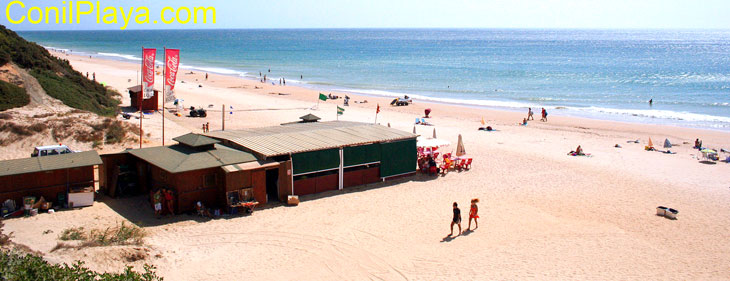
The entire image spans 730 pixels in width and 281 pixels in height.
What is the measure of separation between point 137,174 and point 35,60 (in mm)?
17120

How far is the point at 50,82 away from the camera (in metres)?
26.9

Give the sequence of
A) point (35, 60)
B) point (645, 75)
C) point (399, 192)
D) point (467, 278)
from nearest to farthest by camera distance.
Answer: point (467, 278) → point (399, 192) → point (35, 60) → point (645, 75)

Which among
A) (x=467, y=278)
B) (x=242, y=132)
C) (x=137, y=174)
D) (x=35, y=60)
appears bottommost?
(x=467, y=278)

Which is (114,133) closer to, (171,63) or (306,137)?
(171,63)

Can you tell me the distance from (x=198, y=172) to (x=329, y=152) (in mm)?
3968

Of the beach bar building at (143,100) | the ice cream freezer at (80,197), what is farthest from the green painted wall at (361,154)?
the beach bar building at (143,100)

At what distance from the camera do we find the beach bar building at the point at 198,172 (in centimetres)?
1466

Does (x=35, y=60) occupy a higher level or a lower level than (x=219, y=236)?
higher

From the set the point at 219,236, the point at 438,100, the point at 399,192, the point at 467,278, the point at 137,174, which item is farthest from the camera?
the point at 438,100

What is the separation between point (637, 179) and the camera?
1984 cm

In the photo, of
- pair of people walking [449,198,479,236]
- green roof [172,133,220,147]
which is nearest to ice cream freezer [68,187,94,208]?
green roof [172,133,220,147]

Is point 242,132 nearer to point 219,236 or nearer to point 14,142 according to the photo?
point 219,236

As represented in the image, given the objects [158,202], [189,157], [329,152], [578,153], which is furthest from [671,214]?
[158,202]

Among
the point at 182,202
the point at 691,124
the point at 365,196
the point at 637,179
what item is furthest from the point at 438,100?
the point at 182,202
